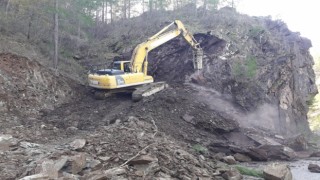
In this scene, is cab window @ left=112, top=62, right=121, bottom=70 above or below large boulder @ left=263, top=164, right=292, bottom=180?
above

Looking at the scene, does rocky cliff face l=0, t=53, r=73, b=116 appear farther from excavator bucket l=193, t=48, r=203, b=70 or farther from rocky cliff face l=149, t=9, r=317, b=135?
excavator bucket l=193, t=48, r=203, b=70

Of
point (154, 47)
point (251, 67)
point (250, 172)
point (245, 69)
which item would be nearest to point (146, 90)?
point (154, 47)

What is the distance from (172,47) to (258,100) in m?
6.76

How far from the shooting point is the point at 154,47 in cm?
1958

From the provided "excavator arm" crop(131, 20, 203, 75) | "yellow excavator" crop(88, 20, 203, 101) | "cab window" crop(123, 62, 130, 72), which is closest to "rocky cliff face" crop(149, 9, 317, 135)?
"excavator arm" crop(131, 20, 203, 75)

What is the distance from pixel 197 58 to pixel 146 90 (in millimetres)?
5044

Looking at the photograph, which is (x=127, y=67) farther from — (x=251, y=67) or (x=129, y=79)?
(x=251, y=67)

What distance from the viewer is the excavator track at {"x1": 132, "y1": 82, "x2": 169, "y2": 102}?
55.5 feet

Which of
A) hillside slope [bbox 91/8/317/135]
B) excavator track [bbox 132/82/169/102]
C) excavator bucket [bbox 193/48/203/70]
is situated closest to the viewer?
excavator track [bbox 132/82/169/102]

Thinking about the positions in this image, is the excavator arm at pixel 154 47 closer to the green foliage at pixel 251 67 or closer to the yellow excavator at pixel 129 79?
the yellow excavator at pixel 129 79

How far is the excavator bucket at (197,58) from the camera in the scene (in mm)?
21105

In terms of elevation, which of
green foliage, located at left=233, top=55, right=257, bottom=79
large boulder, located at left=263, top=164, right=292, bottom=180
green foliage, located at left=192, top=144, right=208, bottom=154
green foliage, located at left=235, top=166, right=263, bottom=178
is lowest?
green foliage, located at left=235, top=166, right=263, bottom=178

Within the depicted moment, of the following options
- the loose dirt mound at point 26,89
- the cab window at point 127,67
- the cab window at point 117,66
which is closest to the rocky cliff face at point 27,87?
the loose dirt mound at point 26,89

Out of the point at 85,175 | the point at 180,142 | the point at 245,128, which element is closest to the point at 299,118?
the point at 245,128
